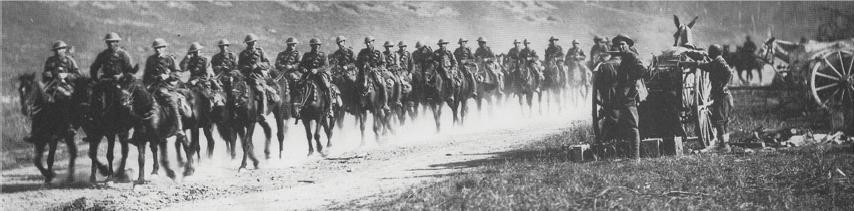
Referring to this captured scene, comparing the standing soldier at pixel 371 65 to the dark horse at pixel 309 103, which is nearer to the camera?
the dark horse at pixel 309 103

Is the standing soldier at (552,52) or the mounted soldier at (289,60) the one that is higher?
the standing soldier at (552,52)

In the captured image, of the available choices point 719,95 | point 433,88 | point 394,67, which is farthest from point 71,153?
point 719,95

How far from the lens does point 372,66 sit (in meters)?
16.7

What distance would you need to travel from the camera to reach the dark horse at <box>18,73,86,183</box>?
37.0 feet

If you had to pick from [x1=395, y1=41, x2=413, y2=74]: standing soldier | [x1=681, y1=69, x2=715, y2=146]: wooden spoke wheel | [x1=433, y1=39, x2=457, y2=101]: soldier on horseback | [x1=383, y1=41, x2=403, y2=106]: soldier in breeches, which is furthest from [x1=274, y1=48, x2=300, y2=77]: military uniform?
[x1=681, y1=69, x2=715, y2=146]: wooden spoke wheel

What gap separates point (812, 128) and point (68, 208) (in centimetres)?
1355

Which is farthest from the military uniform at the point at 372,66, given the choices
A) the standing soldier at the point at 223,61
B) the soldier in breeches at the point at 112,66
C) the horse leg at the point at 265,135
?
the soldier in breeches at the point at 112,66

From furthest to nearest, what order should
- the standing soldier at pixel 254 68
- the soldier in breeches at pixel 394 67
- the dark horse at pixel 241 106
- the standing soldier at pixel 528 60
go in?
the standing soldier at pixel 528 60 < the soldier in breeches at pixel 394 67 < the standing soldier at pixel 254 68 < the dark horse at pixel 241 106

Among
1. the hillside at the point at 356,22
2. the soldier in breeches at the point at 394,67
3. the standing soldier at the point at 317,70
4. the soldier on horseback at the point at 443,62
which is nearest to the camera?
the standing soldier at the point at 317,70

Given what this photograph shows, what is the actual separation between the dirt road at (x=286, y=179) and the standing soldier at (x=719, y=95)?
3.67 m

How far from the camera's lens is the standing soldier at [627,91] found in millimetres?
10969

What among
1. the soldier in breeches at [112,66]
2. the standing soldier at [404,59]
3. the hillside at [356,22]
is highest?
the hillside at [356,22]

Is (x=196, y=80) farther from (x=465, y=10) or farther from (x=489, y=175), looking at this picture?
(x=465, y=10)

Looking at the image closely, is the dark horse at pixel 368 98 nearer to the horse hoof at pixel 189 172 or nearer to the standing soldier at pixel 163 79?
the horse hoof at pixel 189 172
